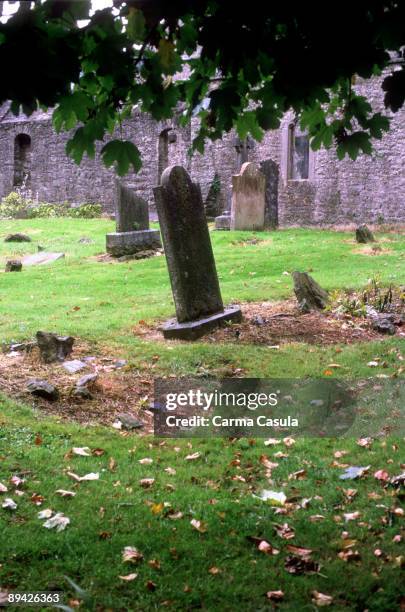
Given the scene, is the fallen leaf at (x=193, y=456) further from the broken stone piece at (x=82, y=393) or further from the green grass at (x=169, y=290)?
the green grass at (x=169, y=290)

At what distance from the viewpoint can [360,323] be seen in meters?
8.28

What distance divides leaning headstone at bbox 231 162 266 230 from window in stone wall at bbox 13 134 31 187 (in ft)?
57.4

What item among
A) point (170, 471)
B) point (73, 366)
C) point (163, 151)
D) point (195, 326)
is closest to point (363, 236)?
point (195, 326)

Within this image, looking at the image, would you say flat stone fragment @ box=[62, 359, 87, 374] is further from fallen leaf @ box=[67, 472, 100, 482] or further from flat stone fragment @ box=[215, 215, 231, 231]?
flat stone fragment @ box=[215, 215, 231, 231]

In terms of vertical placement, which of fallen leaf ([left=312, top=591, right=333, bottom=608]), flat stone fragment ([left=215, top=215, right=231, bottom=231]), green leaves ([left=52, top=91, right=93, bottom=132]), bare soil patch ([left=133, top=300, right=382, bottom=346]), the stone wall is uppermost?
the stone wall

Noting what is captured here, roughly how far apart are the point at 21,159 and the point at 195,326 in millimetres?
28971

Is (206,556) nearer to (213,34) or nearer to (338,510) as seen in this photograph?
(338,510)

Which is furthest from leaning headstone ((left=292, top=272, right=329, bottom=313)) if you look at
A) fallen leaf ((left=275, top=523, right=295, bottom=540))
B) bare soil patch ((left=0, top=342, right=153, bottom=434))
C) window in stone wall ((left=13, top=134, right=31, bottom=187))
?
window in stone wall ((left=13, top=134, right=31, bottom=187))

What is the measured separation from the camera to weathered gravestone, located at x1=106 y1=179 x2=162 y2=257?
1592 cm

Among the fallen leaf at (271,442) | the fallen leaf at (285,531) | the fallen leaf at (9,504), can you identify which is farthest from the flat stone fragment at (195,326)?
the fallen leaf at (285,531)

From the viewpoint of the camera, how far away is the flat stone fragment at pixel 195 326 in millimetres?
8031

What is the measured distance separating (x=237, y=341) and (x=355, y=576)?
4630 millimetres

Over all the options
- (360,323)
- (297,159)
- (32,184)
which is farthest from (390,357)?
(297,159)

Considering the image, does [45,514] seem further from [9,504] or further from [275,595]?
[275,595]
